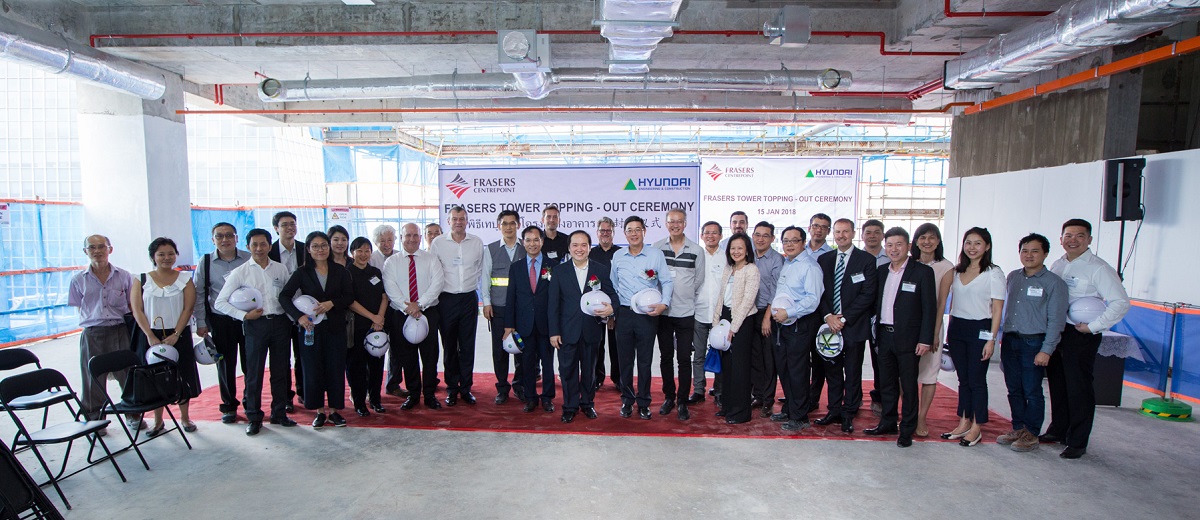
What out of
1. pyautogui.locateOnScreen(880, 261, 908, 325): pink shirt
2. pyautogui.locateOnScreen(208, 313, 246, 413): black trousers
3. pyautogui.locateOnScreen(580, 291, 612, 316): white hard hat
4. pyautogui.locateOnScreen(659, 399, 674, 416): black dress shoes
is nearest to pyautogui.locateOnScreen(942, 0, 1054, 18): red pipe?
pyautogui.locateOnScreen(880, 261, 908, 325): pink shirt

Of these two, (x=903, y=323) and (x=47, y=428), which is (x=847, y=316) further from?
(x=47, y=428)

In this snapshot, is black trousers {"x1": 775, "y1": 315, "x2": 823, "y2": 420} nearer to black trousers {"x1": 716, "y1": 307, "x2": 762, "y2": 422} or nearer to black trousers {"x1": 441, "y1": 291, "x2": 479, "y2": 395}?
black trousers {"x1": 716, "y1": 307, "x2": 762, "y2": 422}

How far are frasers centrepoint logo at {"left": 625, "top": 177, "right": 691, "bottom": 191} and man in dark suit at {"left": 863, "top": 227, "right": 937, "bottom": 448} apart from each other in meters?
3.18

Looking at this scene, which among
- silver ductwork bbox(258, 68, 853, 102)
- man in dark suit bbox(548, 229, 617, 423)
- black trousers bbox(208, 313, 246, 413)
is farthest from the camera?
silver ductwork bbox(258, 68, 853, 102)

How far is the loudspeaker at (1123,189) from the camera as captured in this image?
5.08m

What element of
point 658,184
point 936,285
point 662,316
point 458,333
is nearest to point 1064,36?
point 936,285

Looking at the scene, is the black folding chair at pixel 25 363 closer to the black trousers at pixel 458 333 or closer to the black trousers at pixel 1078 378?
the black trousers at pixel 458 333

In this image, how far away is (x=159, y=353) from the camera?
3861mm

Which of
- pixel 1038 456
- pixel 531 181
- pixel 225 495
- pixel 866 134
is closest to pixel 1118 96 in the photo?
pixel 1038 456

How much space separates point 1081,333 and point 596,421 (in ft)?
10.3

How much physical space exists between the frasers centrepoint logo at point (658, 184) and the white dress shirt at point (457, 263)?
102 inches

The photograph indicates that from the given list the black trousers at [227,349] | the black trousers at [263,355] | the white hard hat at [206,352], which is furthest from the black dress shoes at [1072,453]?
the white hard hat at [206,352]

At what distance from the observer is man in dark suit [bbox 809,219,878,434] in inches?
155

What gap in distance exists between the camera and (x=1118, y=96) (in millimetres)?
5500
